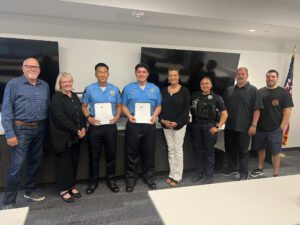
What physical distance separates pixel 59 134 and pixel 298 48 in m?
4.55

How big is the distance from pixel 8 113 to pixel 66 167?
2.74 ft

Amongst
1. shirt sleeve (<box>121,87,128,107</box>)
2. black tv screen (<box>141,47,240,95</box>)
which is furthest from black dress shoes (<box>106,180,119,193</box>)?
black tv screen (<box>141,47,240,95</box>)

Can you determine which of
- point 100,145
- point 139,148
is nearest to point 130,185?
point 139,148

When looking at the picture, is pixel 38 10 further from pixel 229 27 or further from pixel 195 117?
pixel 229 27

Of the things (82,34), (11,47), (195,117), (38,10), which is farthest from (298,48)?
(11,47)

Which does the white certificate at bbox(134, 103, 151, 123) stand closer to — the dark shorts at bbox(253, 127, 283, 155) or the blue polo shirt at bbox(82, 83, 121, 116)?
the blue polo shirt at bbox(82, 83, 121, 116)

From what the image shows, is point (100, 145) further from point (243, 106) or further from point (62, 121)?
point (243, 106)

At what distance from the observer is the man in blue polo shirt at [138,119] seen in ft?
9.08

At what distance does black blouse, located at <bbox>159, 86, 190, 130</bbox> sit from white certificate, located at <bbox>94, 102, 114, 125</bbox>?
0.73m

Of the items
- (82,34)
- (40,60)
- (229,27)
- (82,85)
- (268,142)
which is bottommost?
(268,142)

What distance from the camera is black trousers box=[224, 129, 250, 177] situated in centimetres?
313

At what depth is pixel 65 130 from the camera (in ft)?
Result: 7.97

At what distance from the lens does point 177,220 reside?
1.17m

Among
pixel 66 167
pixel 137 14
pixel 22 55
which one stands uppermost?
pixel 137 14
